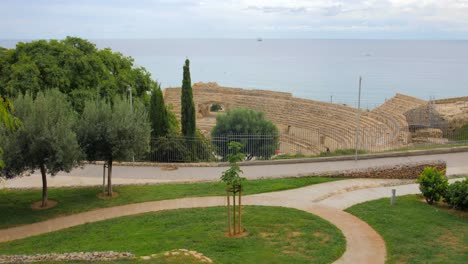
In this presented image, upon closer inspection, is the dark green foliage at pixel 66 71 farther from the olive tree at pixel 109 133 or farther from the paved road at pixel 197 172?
the olive tree at pixel 109 133

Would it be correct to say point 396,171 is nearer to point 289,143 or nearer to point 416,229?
point 416,229

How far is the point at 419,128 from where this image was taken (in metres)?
38.2

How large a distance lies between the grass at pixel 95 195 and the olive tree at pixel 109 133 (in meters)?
1.13

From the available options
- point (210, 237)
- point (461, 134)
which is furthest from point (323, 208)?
point (461, 134)

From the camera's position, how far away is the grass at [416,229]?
11.8 metres

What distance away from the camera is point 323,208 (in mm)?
16156

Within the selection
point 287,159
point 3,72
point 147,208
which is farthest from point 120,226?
point 3,72

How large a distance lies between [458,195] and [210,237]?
8.25 meters

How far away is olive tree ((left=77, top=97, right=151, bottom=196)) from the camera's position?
1727cm

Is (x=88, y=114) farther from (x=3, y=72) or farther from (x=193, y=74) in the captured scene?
(x=193, y=74)

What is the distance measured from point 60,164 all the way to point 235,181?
6.50 meters

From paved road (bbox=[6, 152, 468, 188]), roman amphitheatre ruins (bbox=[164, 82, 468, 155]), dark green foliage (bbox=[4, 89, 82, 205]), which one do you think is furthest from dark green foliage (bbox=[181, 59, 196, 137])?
dark green foliage (bbox=[4, 89, 82, 205])

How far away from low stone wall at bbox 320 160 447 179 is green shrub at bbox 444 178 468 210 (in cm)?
477

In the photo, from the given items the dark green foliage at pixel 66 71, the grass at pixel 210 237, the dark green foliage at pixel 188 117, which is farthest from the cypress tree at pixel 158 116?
the grass at pixel 210 237
